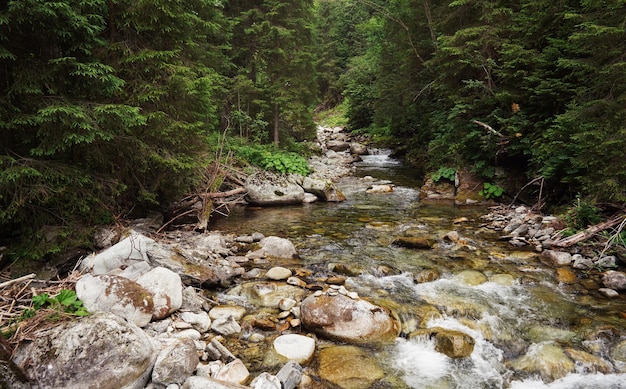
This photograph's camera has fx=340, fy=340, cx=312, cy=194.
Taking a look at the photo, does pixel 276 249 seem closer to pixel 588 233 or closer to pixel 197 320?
pixel 197 320

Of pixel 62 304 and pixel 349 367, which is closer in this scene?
pixel 62 304

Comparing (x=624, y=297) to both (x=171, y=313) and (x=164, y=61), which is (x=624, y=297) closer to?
(x=171, y=313)

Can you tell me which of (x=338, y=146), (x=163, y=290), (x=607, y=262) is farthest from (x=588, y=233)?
(x=338, y=146)

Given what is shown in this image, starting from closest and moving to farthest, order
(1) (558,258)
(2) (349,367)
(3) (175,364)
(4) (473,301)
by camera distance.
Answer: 1. (3) (175,364)
2. (2) (349,367)
3. (4) (473,301)
4. (1) (558,258)

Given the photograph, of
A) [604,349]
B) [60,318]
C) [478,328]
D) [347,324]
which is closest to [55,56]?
[60,318]

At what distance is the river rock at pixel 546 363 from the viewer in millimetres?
3676

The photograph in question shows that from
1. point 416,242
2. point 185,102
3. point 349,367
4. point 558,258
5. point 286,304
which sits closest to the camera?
point 349,367

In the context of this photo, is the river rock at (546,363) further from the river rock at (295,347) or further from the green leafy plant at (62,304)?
the green leafy plant at (62,304)

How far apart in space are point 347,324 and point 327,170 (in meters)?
12.9

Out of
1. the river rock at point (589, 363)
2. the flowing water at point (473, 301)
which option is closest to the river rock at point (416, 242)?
the flowing water at point (473, 301)

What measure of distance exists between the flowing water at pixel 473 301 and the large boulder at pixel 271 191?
1.67 m

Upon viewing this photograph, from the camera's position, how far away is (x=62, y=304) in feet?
11.0

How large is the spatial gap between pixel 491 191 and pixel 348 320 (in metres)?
8.17

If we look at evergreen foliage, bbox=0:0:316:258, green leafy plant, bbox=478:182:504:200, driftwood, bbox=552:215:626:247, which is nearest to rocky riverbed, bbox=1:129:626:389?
driftwood, bbox=552:215:626:247
